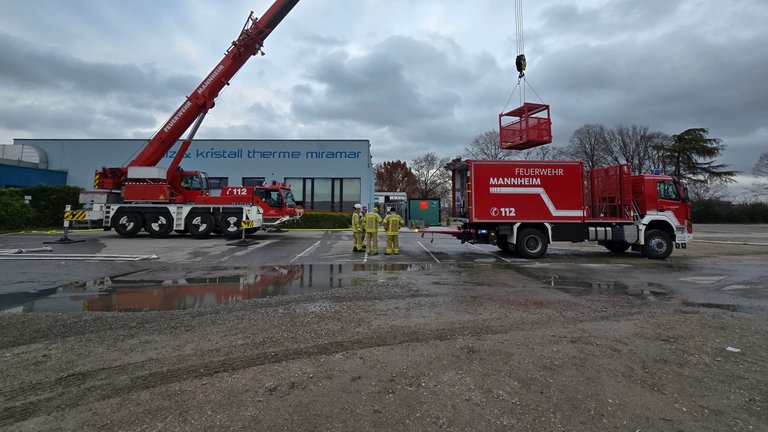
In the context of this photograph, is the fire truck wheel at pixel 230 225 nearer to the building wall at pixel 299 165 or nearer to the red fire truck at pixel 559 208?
the red fire truck at pixel 559 208

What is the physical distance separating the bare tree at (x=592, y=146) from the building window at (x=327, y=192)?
35077mm

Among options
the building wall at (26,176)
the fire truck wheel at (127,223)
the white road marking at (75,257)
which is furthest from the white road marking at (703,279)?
the building wall at (26,176)

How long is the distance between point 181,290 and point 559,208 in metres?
10.8

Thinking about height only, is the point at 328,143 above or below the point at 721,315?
above

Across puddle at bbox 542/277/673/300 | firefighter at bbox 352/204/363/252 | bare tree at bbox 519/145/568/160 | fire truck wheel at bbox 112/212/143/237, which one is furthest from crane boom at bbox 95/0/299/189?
bare tree at bbox 519/145/568/160

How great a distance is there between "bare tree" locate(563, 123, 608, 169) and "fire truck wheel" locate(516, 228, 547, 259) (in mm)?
45973

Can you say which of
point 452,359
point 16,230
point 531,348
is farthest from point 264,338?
point 16,230

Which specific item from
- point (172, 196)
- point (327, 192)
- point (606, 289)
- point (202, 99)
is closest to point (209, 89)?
point (202, 99)

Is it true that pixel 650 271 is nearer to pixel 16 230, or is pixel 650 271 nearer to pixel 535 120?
pixel 535 120

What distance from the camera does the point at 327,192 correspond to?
108ft

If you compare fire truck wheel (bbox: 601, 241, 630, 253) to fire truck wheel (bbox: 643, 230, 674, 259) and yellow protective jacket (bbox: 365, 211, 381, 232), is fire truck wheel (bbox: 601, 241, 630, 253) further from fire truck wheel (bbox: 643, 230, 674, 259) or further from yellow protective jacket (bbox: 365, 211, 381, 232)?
yellow protective jacket (bbox: 365, 211, 381, 232)

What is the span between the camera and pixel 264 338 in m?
4.18

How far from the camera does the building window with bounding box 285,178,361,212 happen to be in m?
32.8

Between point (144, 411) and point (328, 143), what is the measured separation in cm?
3125
